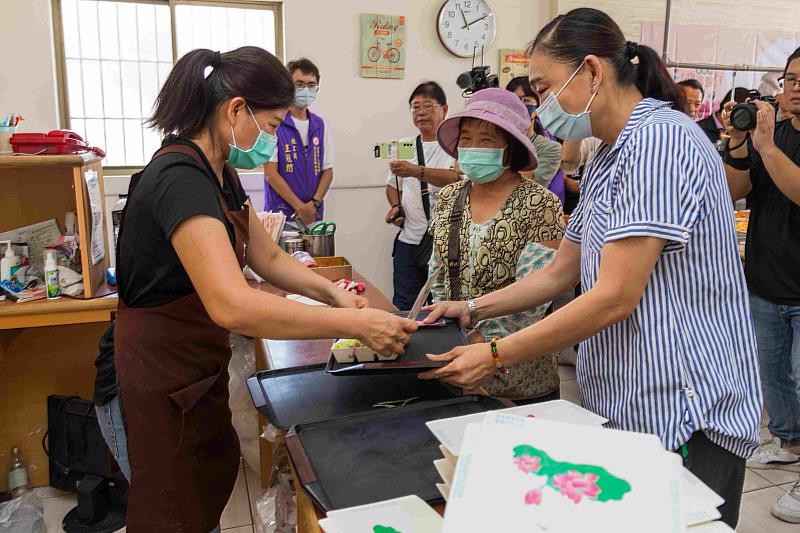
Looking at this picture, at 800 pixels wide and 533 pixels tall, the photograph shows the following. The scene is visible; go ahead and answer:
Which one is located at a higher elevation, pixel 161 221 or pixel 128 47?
pixel 128 47

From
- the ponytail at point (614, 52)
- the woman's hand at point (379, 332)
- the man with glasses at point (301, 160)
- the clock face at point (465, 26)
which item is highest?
the clock face at point (465, 26)

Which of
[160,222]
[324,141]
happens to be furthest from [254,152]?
[324,141]

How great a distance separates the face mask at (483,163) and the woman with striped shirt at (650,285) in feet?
2.13

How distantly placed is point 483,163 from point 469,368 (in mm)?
912

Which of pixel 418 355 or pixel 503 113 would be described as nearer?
pixel 418 355

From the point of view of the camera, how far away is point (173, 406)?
1.41 metres

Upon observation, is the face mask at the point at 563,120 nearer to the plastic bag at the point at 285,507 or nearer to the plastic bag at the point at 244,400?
the plastic bag at the point at 285,507

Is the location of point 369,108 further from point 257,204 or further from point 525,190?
point 525,190

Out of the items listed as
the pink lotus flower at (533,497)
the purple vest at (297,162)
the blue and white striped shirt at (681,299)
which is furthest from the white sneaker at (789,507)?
the purple vest at (297,162)

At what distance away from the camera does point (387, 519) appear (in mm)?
869

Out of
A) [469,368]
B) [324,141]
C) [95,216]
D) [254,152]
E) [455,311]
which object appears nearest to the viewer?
[469,368]

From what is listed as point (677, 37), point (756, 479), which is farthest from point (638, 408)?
point (677, 37)

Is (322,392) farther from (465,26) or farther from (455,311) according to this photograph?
(465,26)

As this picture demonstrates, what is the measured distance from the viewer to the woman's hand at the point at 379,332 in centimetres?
134
